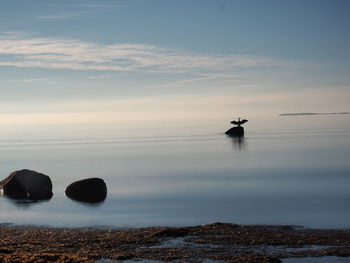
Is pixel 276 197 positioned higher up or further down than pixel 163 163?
further down

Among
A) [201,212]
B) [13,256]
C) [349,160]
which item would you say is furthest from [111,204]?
[349,160]

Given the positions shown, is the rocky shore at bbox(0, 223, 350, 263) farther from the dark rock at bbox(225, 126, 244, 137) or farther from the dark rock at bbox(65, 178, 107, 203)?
the dark rock at bbox(225, 126, 244, 137)

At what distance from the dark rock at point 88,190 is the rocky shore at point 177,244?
620 inches

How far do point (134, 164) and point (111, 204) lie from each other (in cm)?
4447

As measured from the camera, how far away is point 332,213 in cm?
3741

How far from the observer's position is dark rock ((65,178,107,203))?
46.6 m

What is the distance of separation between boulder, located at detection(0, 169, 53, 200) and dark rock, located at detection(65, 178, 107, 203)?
10.0 ft

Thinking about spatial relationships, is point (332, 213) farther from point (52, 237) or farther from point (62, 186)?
point (62, 186)

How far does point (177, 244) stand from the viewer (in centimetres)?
2478

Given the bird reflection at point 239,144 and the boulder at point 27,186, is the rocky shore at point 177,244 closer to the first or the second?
the boulder at point 27,186

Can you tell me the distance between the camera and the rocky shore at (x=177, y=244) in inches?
848

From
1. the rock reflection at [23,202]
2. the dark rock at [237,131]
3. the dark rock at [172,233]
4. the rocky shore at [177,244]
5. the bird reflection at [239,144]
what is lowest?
the rocky shore at [177,244]

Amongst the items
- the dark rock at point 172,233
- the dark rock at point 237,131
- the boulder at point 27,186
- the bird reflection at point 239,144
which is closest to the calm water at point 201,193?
the boulder at point 27,186

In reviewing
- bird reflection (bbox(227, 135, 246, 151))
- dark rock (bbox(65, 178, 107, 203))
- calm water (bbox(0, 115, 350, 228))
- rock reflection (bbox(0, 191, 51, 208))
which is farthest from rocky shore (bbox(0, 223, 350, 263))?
bird reflection (bbox(227, 135, 246, 151))
